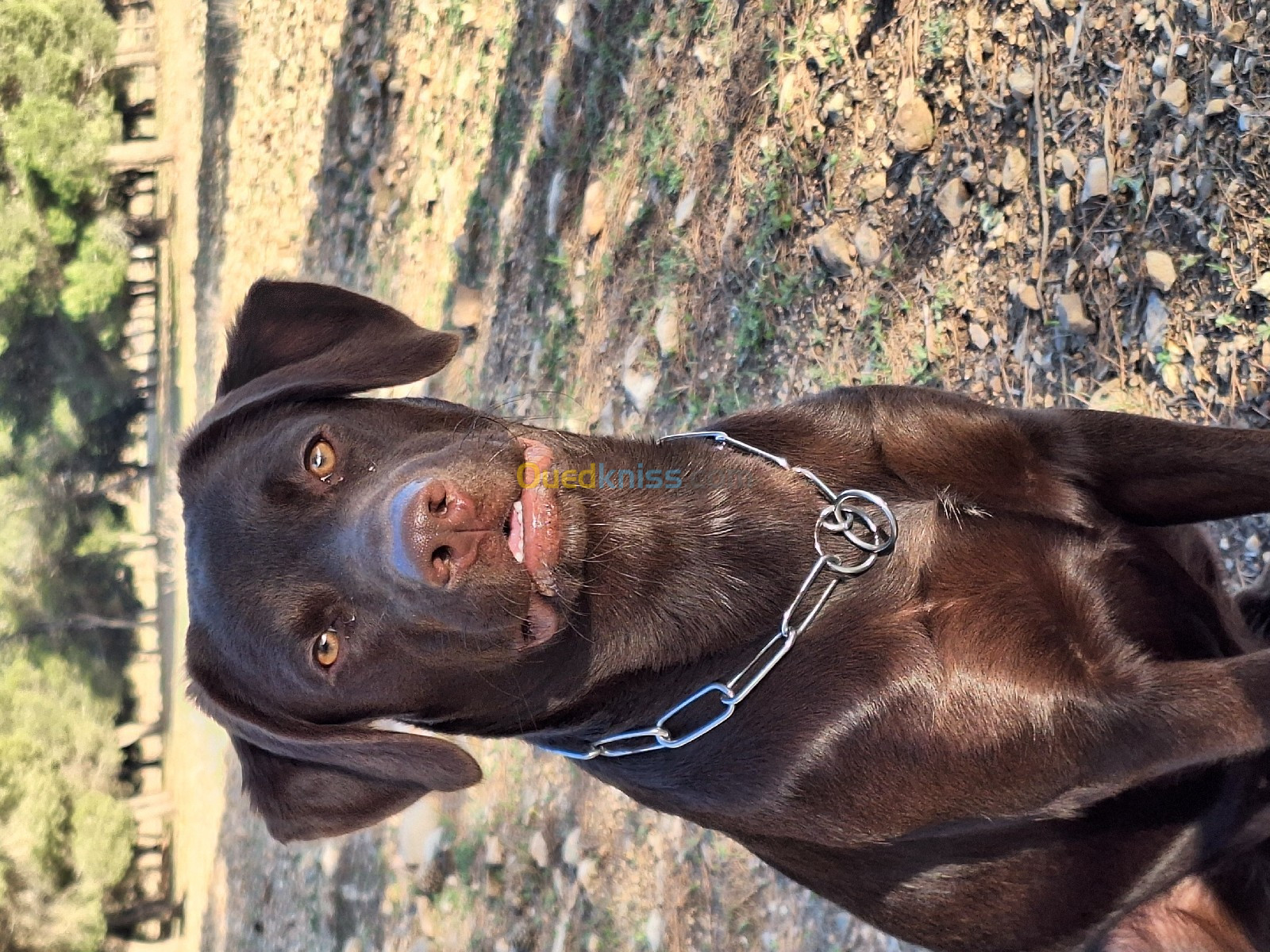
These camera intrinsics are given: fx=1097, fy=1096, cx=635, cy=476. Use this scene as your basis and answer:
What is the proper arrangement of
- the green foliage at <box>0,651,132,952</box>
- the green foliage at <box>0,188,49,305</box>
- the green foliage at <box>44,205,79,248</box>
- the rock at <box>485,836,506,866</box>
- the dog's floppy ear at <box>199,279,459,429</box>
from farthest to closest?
the green foliage at <box>44,205,79,248</box> → the green foliage at <box>0,188,49,305</box> → the green foliage at <box>0,651,132,952</box> → the rock at <box>485,836,506,866</box> → the dog's floppy ear at <box>199,279,459,429</box>

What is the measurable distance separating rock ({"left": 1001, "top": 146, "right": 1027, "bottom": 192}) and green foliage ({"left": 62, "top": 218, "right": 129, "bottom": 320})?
1112 cm

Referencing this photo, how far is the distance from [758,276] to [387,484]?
295cm

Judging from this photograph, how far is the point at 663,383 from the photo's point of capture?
580 cm

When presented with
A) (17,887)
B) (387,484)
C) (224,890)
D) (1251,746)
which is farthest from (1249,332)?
(17,887)

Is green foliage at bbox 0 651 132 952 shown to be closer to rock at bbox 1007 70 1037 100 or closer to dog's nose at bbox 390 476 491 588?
dog's nose at bbox 390 476 491 588

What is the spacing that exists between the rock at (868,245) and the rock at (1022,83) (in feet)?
2.65

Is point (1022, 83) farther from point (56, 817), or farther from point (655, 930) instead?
point (56, 817)

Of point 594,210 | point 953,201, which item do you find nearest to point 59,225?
point 594,210

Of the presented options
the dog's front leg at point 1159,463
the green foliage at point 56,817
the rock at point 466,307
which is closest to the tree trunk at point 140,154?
the green foliage at point 56,817

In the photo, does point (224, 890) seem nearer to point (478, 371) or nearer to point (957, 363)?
point (478, 371)

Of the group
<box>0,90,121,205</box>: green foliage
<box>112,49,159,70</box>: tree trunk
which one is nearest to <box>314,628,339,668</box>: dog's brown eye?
<box>0,90,121,205</box>: green foliage

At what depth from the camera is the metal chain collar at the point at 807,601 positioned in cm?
267

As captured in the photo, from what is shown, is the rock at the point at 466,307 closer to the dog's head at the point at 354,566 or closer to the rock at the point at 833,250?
the rock at the point at 833,250

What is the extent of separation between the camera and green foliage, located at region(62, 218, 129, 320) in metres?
12.4
